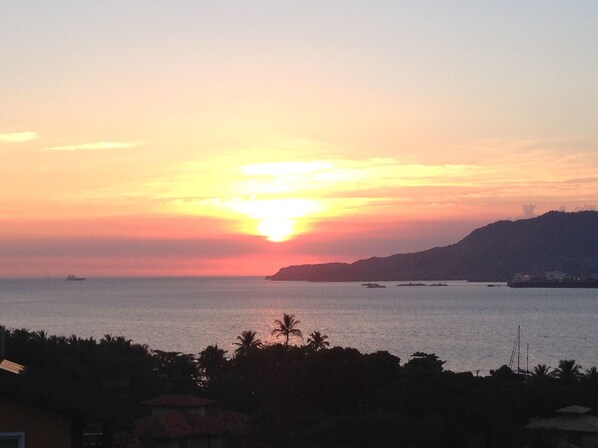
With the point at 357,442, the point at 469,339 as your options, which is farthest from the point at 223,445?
the point at 469,339

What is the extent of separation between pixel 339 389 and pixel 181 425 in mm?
23257

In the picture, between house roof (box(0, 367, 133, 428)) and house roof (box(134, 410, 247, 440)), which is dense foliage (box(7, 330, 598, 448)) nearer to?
house roof (box(134, 410, 247, 440))

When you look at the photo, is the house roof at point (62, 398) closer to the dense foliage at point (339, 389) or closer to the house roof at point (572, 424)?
the dense foliage at point (339, 389)

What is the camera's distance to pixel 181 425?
42.6 metres

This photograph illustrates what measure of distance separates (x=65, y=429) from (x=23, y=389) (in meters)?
0.66

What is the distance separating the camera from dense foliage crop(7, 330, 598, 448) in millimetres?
40312

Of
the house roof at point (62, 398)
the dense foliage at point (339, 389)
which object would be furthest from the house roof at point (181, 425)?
the house roof at point (62, 398)

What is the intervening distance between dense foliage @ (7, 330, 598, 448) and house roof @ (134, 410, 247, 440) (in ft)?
4.86

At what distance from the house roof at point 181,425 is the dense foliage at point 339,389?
1482 millimetres

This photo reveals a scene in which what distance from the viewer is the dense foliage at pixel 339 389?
4031 cm

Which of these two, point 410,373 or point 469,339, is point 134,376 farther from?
point 469,339

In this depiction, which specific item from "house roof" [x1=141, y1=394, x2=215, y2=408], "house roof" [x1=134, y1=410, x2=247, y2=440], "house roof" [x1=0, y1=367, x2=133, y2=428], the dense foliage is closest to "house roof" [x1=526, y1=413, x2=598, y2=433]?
the dense foliage

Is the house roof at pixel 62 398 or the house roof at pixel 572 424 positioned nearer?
the house roof at pixel 62 398

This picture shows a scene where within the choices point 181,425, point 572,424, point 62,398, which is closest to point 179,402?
point 181,425
